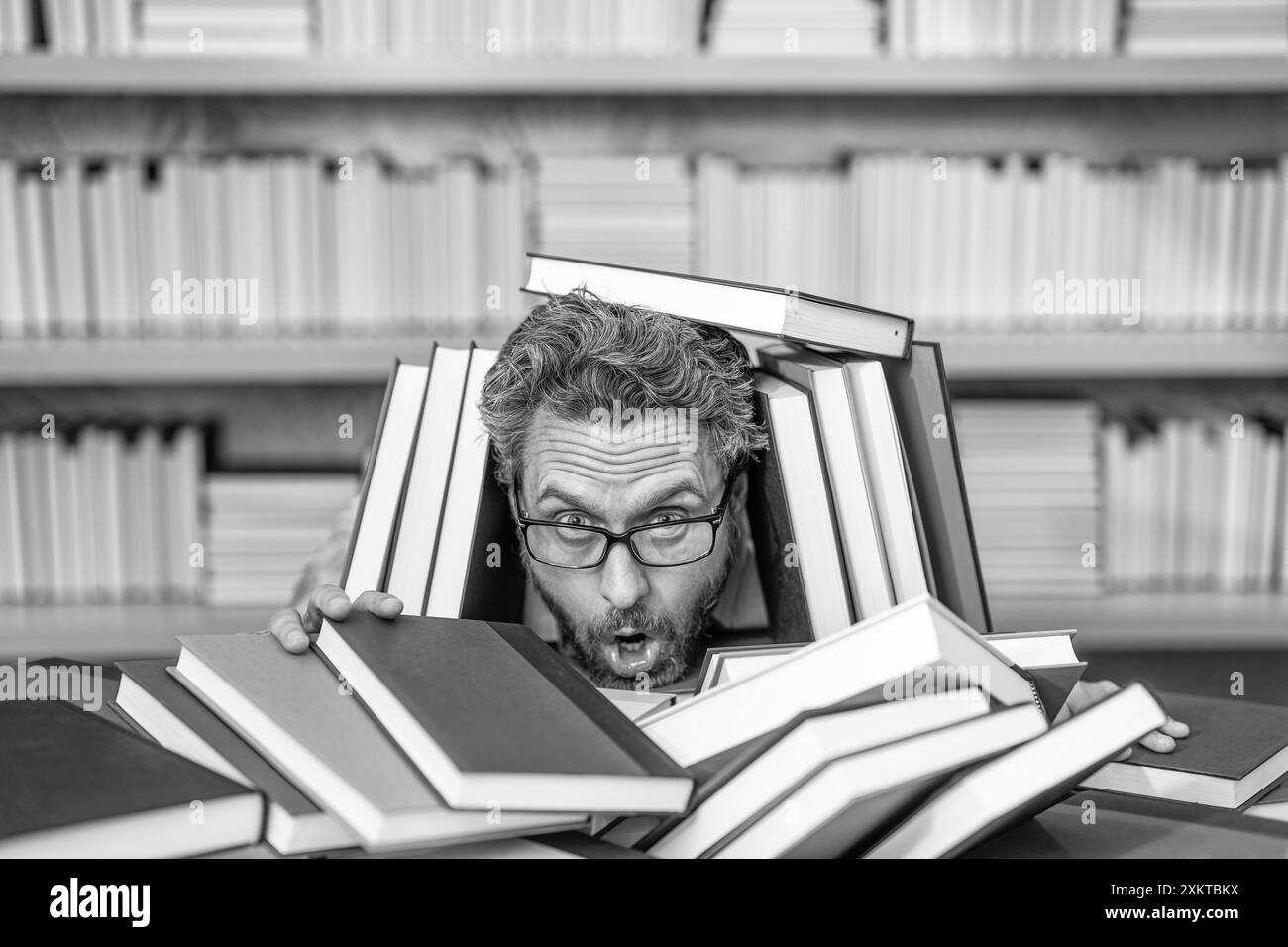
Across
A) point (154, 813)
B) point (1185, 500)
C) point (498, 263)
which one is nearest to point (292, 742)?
point (154, 813)

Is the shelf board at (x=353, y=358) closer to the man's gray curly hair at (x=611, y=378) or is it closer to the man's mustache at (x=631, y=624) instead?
the man's gray curly hair at (x=611, y=378)

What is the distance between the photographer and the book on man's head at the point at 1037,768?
483mm

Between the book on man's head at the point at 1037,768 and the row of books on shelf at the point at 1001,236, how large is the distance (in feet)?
4.19

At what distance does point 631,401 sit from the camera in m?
0.95

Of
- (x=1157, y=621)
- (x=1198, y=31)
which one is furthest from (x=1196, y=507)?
(x=1198, y=31)

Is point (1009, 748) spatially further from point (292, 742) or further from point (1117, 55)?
point (1117, 55)

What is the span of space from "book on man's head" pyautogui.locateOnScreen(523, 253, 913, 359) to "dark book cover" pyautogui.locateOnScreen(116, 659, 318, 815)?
46 cm

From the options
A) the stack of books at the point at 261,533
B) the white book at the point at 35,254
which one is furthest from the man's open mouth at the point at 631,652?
the white book at the point at 35,254

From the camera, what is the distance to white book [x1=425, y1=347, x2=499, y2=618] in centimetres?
85

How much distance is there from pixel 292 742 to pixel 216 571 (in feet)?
4.40

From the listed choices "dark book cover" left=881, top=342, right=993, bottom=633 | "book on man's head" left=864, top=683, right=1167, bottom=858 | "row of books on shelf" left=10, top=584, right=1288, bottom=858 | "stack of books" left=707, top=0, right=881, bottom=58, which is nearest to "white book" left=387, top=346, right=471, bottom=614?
"row of books on shelf" left=10, top=584, right=1288, bottom=858

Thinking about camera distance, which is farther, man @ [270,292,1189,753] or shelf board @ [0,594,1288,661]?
shelf board @ [0,594,1288,661]

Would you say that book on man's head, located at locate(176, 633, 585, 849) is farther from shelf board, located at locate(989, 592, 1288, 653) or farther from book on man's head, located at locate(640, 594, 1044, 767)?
shelf board, located at locate(989, 592, 1288, 653)
